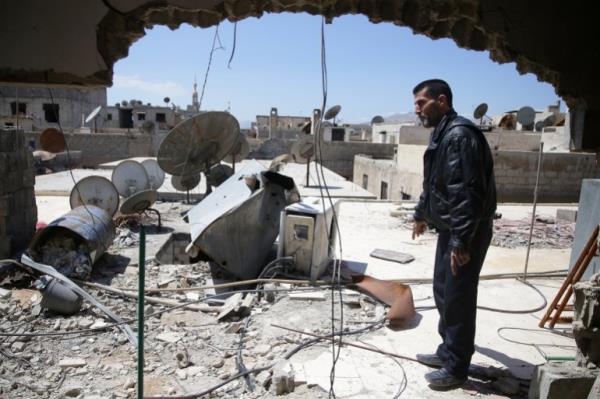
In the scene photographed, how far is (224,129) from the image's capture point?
927 centimetres

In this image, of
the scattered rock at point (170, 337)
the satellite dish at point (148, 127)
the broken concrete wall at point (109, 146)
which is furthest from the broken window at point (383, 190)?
the scattered rock at point (170, 337)

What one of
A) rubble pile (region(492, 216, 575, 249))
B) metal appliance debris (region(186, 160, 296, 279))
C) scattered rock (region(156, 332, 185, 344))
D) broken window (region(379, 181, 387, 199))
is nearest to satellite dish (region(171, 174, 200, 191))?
metal appliance debris (region(186, 160, 296, 279))

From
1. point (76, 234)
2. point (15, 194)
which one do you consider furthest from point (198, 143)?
point (76, 234)

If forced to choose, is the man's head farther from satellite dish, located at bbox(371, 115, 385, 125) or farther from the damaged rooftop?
satellite dish, located at bbox(371, 115, 385, 125)

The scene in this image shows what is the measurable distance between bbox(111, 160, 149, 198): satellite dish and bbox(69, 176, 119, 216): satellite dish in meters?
1.35

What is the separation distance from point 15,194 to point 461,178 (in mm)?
6692

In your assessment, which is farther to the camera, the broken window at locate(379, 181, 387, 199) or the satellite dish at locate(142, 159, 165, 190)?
the broken window at locate(379, 181, 387, 199)

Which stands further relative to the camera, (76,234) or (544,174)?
(544,174)

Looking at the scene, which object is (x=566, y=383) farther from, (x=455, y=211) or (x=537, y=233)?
(x=537, y=233)

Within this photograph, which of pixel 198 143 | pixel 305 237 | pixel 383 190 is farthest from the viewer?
pixel 383 190

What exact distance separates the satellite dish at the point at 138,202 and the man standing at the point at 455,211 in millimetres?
6416

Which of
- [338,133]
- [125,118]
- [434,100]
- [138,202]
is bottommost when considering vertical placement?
[138,202]

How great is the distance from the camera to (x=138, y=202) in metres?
8.22

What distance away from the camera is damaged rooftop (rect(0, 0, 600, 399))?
2.82m
